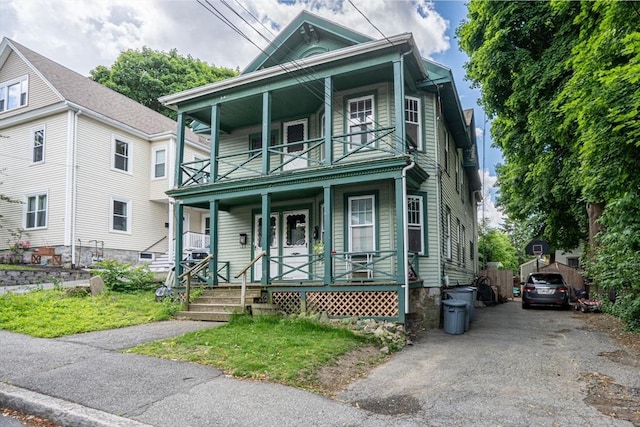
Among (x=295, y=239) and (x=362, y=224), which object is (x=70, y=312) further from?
(x=362, y=224)

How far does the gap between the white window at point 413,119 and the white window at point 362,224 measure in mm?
2152

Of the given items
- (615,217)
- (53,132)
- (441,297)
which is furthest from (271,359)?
(53,132)

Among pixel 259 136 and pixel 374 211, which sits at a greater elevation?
pixel 259 136

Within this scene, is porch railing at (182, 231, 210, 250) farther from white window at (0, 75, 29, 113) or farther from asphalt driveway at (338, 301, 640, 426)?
asphalt driveway at (338, 301, 640, 426)

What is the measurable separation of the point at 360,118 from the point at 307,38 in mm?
3119

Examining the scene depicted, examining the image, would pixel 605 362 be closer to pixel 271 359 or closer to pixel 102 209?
pixel 271 359

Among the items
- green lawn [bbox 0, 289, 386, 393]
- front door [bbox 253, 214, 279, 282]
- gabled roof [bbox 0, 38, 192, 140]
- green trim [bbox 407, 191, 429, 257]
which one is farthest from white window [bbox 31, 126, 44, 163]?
green trim [bbox 407, 191, 429, 257]

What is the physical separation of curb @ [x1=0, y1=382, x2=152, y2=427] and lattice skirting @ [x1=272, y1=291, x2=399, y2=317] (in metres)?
6.19

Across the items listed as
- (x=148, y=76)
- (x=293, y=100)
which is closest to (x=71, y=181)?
(x=293, y=100)

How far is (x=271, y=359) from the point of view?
22.3 ft

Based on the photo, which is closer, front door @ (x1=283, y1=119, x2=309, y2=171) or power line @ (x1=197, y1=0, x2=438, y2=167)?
power line @ (x1=197, y1=0, x2=438, y2=167)

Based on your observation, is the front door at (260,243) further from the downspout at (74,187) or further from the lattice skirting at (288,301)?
the downspout at (74,187)

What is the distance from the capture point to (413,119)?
12445 mm

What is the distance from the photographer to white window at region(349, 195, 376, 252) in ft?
39.0
